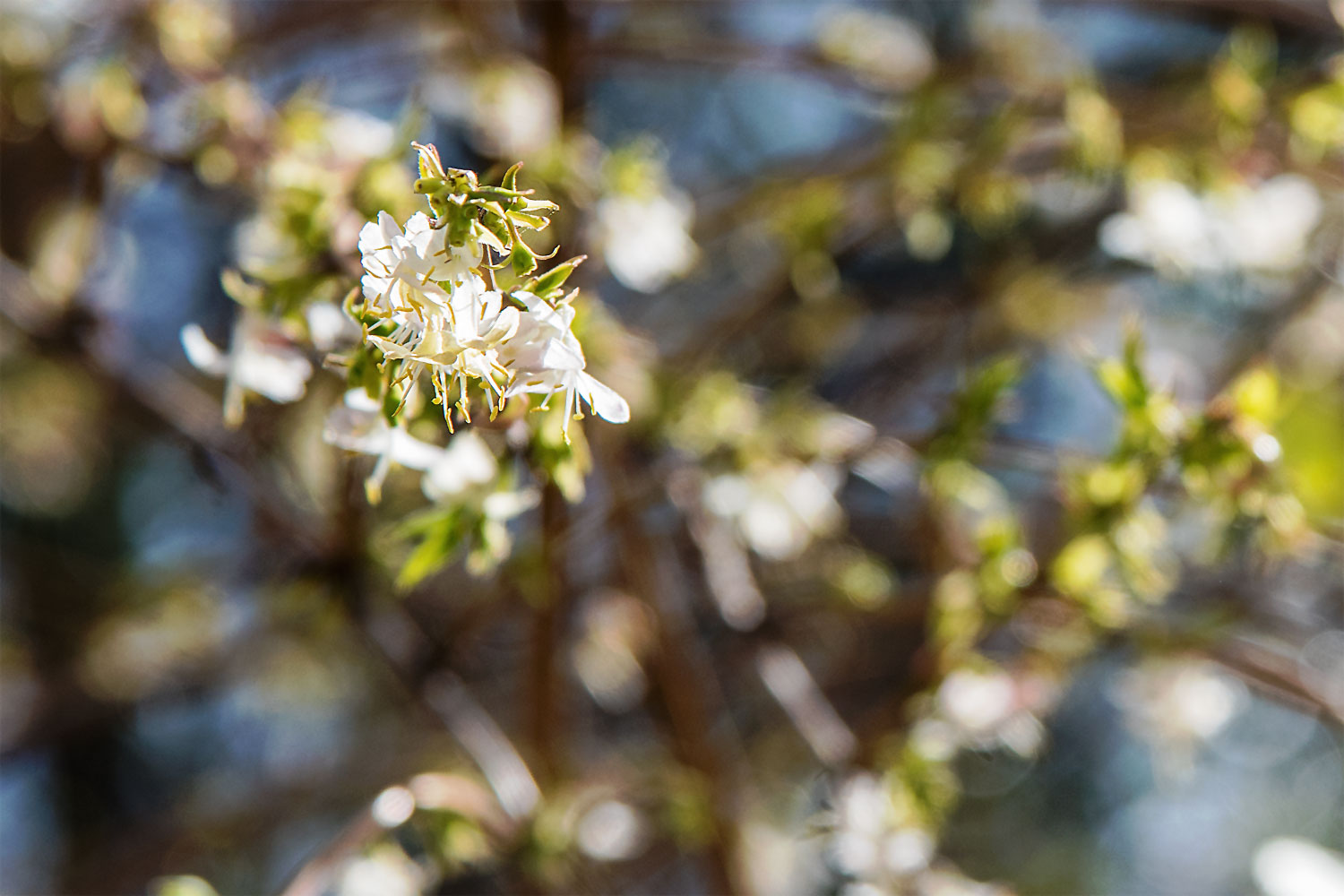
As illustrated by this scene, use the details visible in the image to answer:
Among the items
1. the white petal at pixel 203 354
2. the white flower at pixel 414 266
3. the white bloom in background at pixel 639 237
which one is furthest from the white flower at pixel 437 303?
the white bloom in background at pixel 639 237

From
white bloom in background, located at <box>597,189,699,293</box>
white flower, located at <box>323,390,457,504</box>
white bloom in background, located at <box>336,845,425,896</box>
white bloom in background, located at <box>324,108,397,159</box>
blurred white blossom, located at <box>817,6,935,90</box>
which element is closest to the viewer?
white flower, located at <box>323,390,457,504</box>

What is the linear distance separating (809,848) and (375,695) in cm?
107

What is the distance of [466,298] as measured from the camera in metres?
0.52

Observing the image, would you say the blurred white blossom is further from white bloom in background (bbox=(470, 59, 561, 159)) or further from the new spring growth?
the new spring growth

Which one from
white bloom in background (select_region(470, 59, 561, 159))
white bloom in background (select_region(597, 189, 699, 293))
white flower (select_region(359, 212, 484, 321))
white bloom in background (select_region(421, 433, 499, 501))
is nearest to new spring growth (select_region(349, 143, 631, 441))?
white flower (select_region(359, 212, 484, 321))

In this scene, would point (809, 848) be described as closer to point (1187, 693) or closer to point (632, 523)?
point (1187, 693)

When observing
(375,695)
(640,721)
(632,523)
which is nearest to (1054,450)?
(632,523)

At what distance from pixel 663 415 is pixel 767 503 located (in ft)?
0.48

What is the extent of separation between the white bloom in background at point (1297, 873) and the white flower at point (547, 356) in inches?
33.2

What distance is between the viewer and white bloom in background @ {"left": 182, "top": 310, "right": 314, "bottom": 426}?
0.71 metres

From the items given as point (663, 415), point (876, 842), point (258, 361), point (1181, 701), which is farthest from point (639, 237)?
point (1181, 701)

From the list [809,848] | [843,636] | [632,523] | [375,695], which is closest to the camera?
[632,523]

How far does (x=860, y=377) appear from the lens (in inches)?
75.9

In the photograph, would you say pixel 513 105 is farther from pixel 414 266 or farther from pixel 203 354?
pixel 414 266
